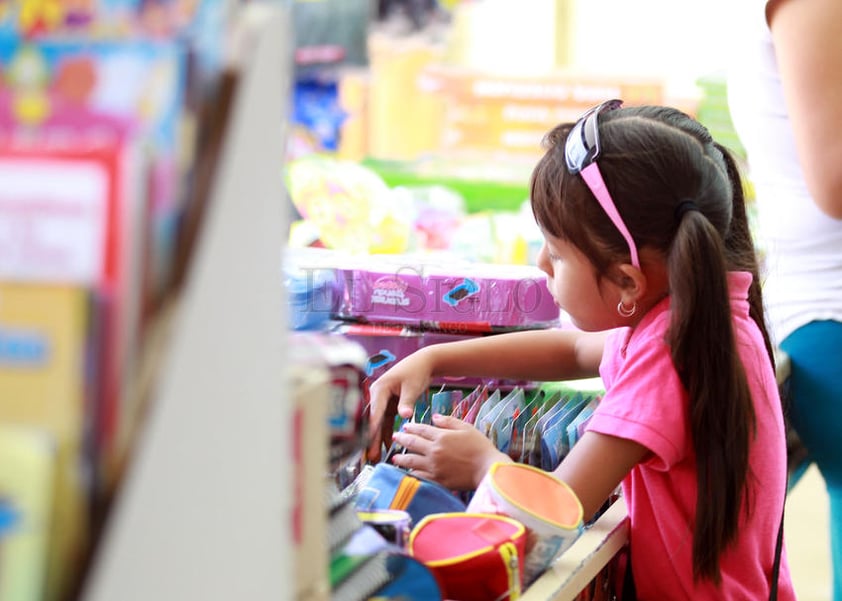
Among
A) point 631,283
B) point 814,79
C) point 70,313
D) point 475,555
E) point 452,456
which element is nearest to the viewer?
point 70,313

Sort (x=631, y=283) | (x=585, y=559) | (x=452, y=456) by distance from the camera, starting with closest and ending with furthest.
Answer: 1. (x=585, y=559)
2. (x=452, y=456)
3. (x=631, y=283)

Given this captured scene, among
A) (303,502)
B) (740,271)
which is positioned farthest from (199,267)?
(740,271)

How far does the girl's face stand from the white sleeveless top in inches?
16.5

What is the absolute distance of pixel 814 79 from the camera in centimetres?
150

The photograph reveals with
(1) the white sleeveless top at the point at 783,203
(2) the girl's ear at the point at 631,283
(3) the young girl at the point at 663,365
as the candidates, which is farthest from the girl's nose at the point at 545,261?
(1) the white sleeveless top at the point at 783,203

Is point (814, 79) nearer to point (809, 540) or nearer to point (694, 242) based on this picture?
point (694, 242)

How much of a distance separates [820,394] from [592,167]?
1.97ft

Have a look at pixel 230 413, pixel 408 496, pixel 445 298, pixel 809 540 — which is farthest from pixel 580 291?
pixel 809 540

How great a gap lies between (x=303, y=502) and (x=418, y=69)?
11.6ft

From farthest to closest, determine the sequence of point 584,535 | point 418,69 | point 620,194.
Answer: point 418,69
point 620,194
point 584,535

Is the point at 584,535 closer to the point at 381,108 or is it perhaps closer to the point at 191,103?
the point at 191,103

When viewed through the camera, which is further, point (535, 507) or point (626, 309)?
point (626, 309)

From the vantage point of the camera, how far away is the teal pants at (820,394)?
1.67m

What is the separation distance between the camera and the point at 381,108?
4113 millimetres
